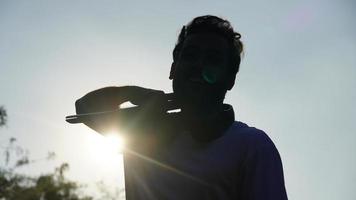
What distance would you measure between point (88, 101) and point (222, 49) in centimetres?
87

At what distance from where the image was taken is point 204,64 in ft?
7.94

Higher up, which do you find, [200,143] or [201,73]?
[201,73]

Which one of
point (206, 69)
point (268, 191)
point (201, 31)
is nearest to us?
point (268, 191)

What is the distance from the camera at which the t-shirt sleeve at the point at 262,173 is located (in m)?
2.24

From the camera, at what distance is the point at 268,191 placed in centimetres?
224

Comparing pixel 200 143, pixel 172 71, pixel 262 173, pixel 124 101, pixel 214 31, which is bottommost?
pixel 262 173

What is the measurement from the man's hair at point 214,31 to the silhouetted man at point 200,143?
0.04ft

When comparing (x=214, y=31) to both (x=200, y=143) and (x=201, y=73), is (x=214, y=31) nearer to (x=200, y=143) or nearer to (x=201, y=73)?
(x=201, y=73)

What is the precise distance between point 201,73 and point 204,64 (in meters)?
0.07

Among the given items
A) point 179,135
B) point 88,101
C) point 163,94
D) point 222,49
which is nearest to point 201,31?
point 222,49

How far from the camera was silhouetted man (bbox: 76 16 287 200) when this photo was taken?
2.25m

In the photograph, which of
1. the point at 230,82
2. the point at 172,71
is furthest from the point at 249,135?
the point at 172,71

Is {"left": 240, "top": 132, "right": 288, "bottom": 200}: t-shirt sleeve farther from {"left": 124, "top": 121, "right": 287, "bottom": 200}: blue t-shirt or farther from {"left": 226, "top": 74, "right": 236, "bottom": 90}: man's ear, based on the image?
{"left": 226, "top": 74, "right": 236, "bottom": 90}: man's ear

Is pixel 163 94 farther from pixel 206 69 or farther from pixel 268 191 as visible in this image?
pixel 268 191
